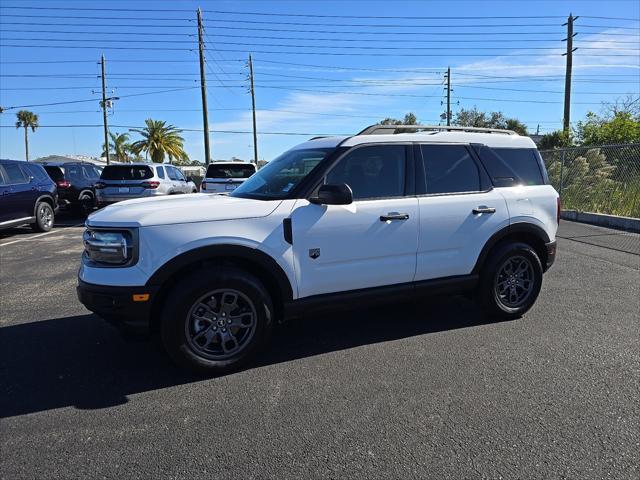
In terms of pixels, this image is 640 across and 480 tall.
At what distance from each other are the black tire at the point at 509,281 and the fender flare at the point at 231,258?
2.10 meters

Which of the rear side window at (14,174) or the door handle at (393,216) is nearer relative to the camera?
the door handle at (393,216)

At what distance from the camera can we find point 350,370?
381 cm

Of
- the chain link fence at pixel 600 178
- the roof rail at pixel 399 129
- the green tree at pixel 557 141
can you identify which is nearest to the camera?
the roof rail at pixel 399 129

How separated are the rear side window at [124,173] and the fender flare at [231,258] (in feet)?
35.7

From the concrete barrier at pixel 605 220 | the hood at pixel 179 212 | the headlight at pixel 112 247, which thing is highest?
the hood at pixel 179 212

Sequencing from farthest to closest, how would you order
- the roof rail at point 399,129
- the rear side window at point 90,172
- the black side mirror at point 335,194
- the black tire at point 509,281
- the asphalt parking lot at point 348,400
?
the rear side window at point 90,172, the black tire at point 509,281, the roof rail at point 399,129, the black side mirror at point 335,194, the asphalt parking lot at point 348,400

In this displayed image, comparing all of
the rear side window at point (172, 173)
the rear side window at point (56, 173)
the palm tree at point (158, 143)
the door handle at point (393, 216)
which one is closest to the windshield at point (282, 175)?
the door handle at point (393, 216)

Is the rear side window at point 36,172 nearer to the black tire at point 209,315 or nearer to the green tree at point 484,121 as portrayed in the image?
the black tire at point 209,315

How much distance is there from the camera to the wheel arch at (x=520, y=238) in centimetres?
477

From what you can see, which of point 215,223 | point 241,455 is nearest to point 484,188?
point 215,223

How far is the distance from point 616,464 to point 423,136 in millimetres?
3045

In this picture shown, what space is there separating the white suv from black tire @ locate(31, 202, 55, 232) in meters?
8.81

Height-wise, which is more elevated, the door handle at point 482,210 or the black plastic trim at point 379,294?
the door handle at point 482,210

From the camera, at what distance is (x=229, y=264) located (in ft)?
12.4
